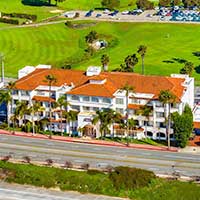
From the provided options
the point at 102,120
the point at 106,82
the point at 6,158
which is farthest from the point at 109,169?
the point at 106,82

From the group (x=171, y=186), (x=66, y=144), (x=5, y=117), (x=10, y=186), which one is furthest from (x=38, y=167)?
(x=5, y=117)

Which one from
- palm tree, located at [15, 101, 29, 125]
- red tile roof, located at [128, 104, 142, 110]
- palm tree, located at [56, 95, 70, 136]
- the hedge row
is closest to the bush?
the hedge row

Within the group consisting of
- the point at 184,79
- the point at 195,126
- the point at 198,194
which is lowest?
the point at 198,194

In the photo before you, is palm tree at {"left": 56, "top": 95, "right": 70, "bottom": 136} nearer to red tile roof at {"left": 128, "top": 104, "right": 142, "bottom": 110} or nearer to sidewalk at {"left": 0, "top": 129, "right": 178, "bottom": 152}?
sidewalk at {"left": 0, "top": 129, "right": 178, "bottom": 152}

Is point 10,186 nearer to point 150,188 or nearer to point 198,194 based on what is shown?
point 150,188

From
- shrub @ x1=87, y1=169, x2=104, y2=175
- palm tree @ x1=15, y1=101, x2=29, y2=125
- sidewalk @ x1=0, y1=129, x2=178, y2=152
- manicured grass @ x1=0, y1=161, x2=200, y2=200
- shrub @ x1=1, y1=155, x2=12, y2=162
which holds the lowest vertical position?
manicured grass @ x1=0, y1=161, x2=200, y2=200

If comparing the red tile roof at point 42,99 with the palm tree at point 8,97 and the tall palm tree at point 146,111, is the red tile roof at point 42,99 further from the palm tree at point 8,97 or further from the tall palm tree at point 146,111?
the tall palm tree at point 146,111

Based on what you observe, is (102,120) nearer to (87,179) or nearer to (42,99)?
(42,99)
